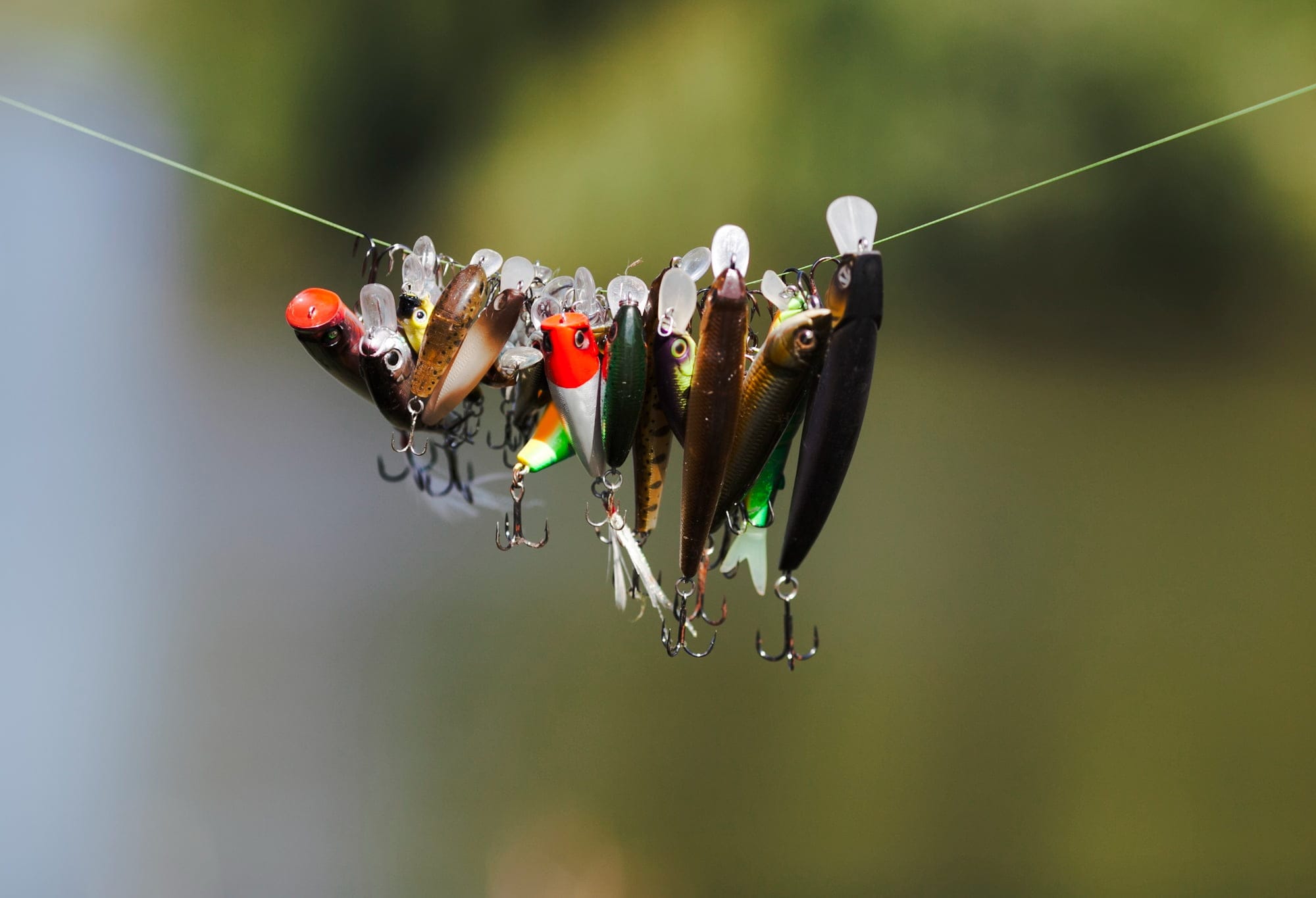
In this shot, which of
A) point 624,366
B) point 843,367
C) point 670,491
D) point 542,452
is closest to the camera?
point 843,367

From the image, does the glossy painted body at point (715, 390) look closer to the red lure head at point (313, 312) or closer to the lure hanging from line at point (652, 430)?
the lure hanging from line at point (652, 430)

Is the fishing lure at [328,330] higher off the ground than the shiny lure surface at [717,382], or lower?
higher

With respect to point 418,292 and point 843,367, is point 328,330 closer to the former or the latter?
point 418,292

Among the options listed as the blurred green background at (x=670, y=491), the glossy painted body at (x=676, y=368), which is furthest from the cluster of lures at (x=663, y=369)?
the blurred green background at (x=670, y=491)

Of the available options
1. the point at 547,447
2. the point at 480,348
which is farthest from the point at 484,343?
the point at 547,447

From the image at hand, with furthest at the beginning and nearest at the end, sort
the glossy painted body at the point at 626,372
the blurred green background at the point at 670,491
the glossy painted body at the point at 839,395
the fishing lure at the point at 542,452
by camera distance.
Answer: the blurred green background at the point at 670,491, the fishing lure at the point at 542,452, the glossy painted body at the point at 626,372, the glossy painted body at the point at 839,395

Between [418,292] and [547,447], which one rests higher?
[418,292]

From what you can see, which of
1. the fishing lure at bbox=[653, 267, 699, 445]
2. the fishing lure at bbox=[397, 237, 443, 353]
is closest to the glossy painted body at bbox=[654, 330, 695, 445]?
the fishing lure at bbox=[653, 267, 699, 445]
